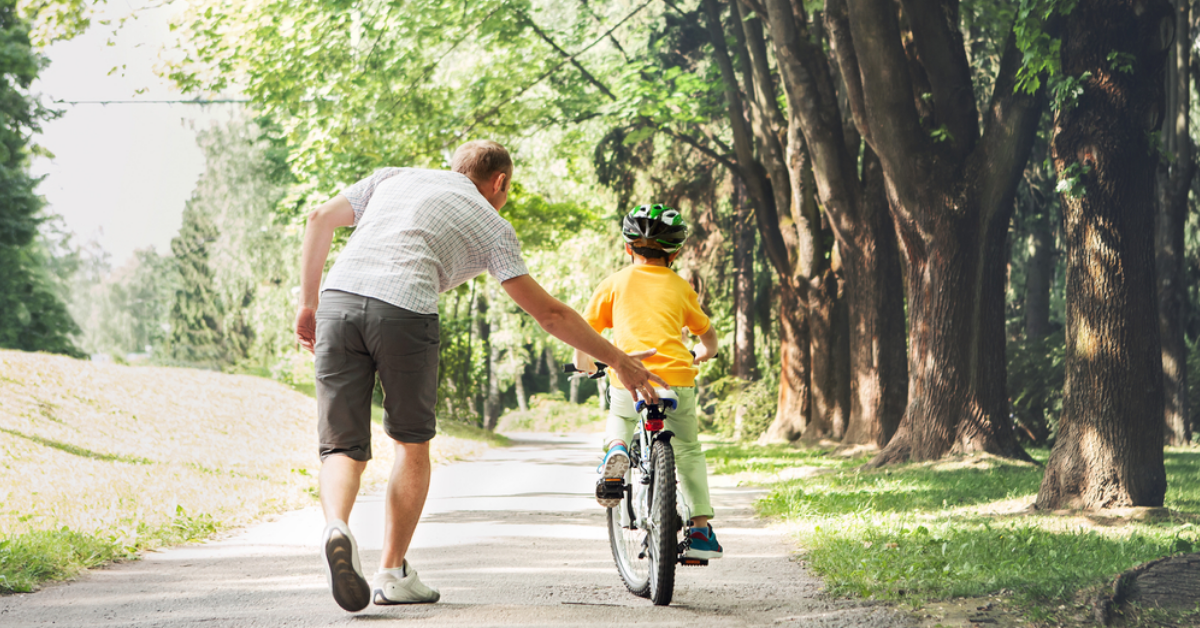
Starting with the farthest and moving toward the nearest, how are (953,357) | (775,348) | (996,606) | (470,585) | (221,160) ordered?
(221,160)
(775,348)
(953,357)
(470,585)
(996,606)

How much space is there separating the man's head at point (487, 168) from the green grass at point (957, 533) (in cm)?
251

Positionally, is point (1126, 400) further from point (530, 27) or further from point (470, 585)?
point (530, 27)

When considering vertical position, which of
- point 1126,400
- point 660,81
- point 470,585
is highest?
point 660,81

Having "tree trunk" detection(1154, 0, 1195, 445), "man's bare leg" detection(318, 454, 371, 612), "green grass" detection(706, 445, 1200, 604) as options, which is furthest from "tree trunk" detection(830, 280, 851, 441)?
"man's bare leg" detection(318, 454, 371, 612)

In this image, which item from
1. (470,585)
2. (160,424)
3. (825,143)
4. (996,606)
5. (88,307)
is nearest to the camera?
(996,606)

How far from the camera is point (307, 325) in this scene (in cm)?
417

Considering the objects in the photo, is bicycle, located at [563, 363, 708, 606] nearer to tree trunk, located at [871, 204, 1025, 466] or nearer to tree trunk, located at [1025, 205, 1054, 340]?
tree trunk, located at [871, 204, 1025, 466]

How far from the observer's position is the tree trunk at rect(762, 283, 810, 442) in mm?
17984

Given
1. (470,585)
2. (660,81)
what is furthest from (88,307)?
(470,585)

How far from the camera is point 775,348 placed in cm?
2405

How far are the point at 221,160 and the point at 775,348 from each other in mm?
22675

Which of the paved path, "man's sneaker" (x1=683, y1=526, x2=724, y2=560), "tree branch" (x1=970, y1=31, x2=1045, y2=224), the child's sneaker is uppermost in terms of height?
"tree branch" (x1=970, y1=31, x2=1045, y2=224)

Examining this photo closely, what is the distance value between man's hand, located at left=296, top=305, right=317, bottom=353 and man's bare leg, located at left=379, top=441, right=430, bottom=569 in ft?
1.81

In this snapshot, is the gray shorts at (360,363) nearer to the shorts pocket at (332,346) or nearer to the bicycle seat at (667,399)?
the shorts pocket at (332,346)
